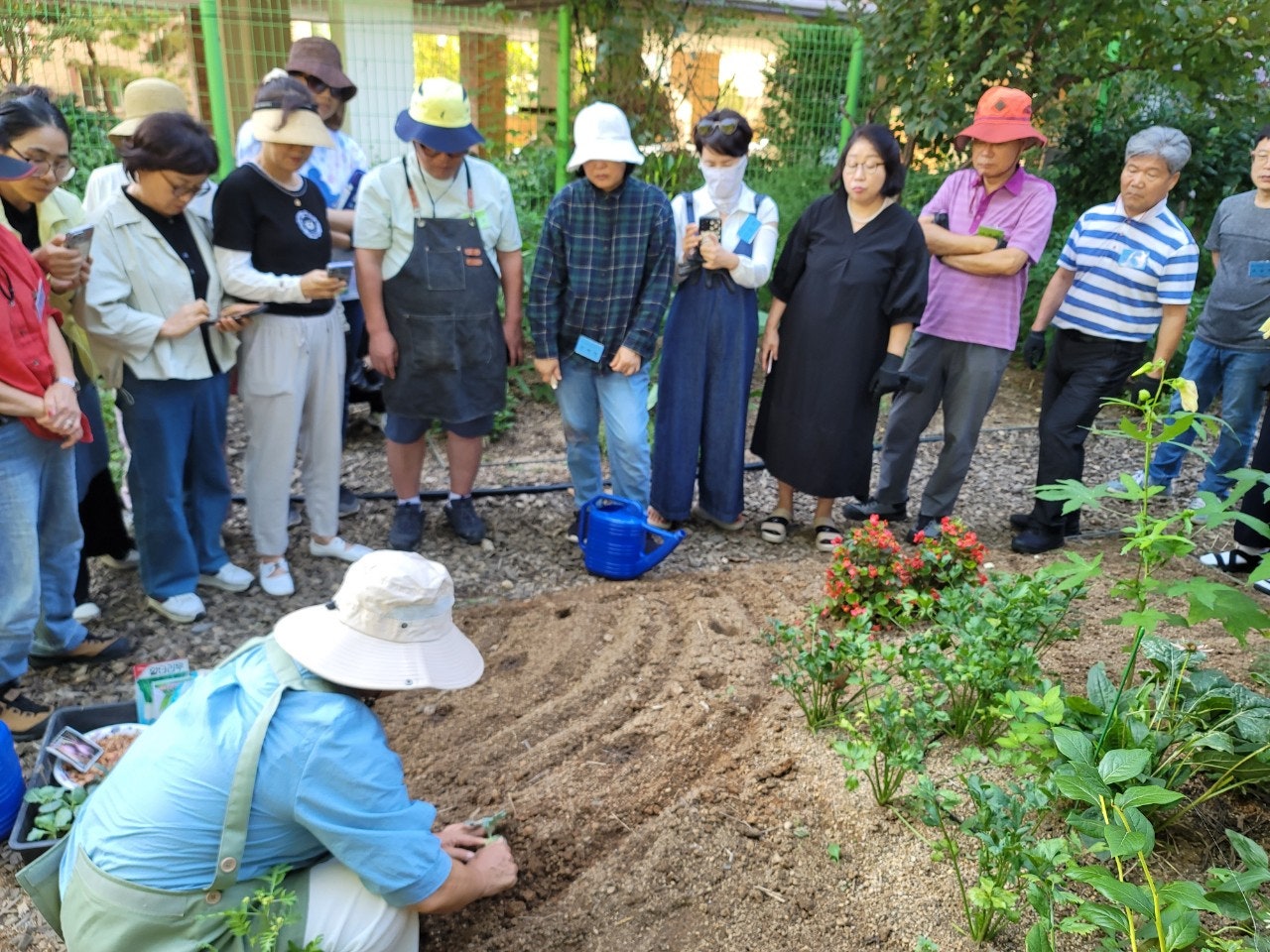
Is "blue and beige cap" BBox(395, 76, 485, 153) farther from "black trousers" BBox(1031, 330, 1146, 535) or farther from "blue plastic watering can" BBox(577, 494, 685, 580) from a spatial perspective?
"black trousers" BBox(1031, 330, 1146, 535)

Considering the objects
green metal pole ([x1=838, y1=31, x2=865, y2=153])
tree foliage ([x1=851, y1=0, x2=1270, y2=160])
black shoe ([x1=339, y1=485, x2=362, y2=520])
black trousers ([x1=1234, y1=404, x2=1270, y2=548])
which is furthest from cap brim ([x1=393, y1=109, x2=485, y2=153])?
green metal pole ([x1=838, y1=31, x2=865, y2=153])

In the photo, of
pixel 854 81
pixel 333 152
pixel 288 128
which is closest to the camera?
pixel 288 128

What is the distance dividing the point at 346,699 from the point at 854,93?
7.08m

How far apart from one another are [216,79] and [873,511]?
445 centimetres

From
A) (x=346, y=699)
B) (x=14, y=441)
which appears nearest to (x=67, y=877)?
(x=346, y=699)

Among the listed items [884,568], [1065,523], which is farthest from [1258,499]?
[884,568]

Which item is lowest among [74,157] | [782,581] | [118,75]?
[782,581]

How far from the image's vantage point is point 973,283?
4.37 meters

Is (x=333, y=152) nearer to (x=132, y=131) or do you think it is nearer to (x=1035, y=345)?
(x=132, y=131)

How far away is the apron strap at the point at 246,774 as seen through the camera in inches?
70.0

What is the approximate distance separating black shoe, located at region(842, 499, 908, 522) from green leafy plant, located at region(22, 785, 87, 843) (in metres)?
3.54

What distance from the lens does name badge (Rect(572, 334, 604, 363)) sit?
166 inches

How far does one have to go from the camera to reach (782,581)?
409cm

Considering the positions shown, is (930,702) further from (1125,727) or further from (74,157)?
(74,157)
